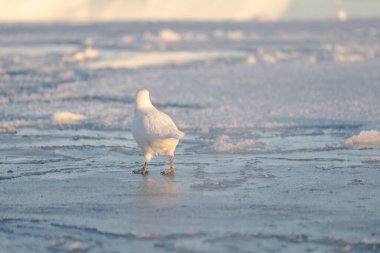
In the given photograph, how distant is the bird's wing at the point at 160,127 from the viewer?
7930mm

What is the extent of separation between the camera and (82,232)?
6188 mm

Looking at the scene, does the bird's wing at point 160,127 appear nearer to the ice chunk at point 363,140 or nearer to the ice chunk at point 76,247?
the ice chunk at point 76,247

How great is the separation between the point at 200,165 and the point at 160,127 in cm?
102

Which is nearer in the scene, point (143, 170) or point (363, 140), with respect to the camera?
point (143, 170)

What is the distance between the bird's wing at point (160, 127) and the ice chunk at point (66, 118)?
4162mm

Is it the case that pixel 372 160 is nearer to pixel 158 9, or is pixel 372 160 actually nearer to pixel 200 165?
pixel 200 165

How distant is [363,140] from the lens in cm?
1014

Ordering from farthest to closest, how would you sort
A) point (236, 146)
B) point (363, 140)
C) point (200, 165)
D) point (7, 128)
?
point (7, 128), point (363, 140), point (236, 146), point (200, 165)

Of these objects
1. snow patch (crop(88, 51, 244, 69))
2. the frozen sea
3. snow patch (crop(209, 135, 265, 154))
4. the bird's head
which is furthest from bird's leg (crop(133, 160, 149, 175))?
snow patch (crop(88, 51, 244, 69))

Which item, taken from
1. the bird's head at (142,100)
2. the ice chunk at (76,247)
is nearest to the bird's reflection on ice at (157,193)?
the bird's head at (142,100)

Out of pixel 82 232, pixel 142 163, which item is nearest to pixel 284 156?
pixel 142 163

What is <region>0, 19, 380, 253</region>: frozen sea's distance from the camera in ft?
20.1

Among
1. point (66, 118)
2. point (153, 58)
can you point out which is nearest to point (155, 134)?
point (66, 118)

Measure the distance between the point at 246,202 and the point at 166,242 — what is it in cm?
138
